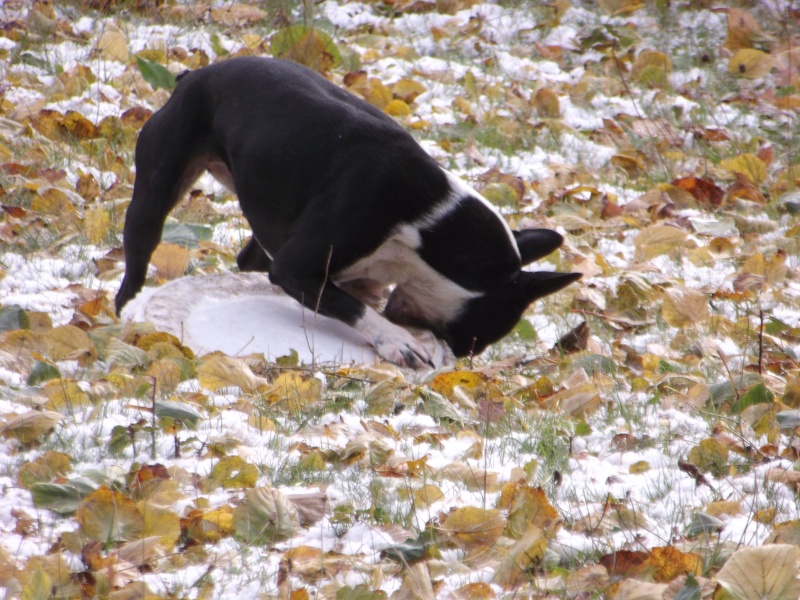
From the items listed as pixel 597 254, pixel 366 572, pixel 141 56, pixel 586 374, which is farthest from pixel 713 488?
pixel 141 56

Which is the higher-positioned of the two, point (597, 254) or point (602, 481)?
point (602, 481)

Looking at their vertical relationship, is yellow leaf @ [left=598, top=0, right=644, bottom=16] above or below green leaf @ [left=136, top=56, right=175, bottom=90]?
above

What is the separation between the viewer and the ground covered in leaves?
195cm

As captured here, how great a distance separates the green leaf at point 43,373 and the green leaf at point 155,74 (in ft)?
14.0

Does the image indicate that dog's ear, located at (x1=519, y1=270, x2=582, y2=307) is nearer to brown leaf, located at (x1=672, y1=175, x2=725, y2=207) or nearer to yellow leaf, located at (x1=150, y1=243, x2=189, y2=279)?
yellow leaf, located at (x1=150, y1=243, x2=189, y2=279)

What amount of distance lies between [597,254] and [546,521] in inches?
120

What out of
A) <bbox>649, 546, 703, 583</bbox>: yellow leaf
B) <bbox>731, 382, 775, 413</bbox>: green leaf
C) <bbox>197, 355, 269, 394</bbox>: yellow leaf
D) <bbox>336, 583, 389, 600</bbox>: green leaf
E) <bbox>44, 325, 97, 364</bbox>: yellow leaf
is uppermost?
<bbox>649, 546, 703, 583</bbox>: yellow leaf

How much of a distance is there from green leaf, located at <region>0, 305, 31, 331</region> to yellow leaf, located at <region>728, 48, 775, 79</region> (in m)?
6.74

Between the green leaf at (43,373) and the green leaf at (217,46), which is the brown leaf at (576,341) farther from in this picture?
the green leaf at (217,46)

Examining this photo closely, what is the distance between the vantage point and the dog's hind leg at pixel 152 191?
4.36 m

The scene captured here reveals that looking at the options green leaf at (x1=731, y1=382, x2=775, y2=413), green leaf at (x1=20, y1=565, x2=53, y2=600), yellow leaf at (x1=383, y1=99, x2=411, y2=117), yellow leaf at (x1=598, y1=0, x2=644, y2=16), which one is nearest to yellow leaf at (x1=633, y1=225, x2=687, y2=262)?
green leaf at (x1=731, y1=382, x2=775, y2=413)

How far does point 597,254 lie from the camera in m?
5.00

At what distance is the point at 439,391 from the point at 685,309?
1.30 meters

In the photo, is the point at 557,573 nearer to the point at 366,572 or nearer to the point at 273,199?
the point at 366,572
